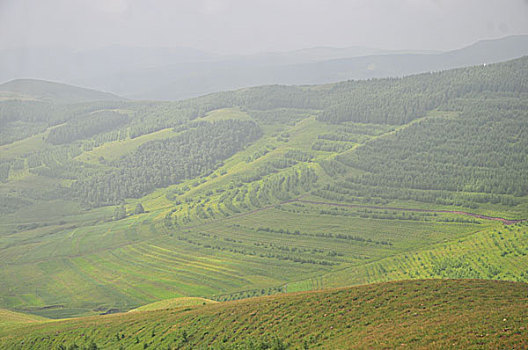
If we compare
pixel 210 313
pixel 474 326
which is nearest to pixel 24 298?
pixel 210 313

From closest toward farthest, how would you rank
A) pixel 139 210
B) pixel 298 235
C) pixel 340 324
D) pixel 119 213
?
pixel 340 324 < pixel 298 235 < pixel 119 213 < pixel 139 210

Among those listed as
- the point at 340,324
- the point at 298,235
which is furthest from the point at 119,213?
the point at 340,324

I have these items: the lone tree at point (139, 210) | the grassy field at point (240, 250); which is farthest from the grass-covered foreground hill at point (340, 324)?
the lone tree at point (139, 210)

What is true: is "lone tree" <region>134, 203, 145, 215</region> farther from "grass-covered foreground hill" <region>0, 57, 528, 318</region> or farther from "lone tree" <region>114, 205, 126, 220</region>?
"lone tree" <region>114, 205, 126, 220</region>

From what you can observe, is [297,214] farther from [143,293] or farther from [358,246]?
[143,293]

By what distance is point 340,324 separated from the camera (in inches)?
1467

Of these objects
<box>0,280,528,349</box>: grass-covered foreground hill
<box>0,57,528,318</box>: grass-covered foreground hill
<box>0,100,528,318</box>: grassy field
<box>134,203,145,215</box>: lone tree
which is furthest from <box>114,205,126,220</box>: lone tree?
<box>0,280,528,349</box>: grass-covered foreground hill

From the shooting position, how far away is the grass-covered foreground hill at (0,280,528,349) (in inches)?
1115

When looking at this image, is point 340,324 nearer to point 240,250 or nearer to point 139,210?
point 240,250

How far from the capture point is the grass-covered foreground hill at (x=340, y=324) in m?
28.3

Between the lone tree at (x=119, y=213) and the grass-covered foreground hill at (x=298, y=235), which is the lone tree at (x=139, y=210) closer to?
the grass-covered foreground hill at (x=298, y=235)

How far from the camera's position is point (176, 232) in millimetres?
157250

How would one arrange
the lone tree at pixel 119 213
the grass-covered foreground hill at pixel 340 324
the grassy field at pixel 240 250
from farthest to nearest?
the lone tree at pixel 119 213
the grassy field at pixel 240 250
the grass-covered foreground hill at pixel 340 324

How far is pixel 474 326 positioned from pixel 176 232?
5488 inches
